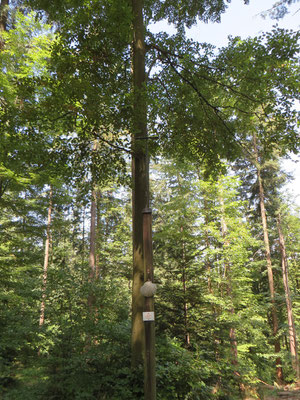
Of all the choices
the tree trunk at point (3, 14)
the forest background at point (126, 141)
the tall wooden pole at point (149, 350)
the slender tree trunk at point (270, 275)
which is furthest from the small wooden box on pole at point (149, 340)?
the slender tree trunk at point (270, 275)

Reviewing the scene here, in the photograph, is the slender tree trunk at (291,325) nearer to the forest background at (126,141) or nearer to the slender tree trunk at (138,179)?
the forest background at (126,141)

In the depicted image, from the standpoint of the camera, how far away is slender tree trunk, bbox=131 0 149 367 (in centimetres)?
523

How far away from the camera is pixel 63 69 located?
16.5ft

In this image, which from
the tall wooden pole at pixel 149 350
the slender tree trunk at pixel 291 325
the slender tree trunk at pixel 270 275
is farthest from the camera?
the slender tree trunk at pixel 270 275

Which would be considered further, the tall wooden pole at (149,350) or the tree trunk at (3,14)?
the tree trunk at (3,14)

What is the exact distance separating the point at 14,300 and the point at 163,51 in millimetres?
9739

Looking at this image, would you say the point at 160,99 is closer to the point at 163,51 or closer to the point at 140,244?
the point at 163,51

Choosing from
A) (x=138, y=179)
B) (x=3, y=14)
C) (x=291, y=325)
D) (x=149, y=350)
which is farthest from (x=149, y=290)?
(x=291, y=325)

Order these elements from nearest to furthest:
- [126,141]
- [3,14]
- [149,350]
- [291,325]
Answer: [149,350], [126,141], [3,14], [291,325]

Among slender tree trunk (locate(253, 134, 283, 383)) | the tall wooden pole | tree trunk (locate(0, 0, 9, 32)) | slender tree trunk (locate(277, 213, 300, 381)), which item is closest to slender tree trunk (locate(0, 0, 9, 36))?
tree trunk (locate(0, 0, 9, 32))

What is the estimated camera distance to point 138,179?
604 centimetres

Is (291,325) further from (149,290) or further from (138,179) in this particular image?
(149,290)

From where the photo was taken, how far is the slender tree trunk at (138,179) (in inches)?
206

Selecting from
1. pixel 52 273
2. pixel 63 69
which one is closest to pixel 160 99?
pixel 63 69
